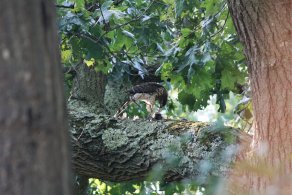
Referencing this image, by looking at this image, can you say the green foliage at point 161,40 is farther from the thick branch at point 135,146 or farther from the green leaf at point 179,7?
the thick branch at point 135,146

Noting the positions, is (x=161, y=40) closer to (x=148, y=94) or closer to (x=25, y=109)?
(x=148, y=94)

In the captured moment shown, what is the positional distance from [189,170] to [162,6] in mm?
2134

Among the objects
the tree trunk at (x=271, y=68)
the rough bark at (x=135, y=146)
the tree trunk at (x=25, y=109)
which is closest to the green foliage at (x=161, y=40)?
the rough bark at (x=135, y=146)

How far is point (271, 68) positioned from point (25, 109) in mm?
2159

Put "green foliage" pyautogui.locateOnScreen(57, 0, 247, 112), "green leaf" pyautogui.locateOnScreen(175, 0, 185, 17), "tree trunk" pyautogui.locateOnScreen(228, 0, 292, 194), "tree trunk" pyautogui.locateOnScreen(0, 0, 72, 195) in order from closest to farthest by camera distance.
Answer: "tree trunk" pyautogui.locateOnScreen(0, 0, 72, 195) < "tree trunk" pyautogui.locateOnScreen(228, 0, 292, 194) < "green foliage" pyautogui.locateOnScreen(57, 0, 247, 112) < "green leaf" pyautogui.locateOnScreen(175, 0, 185, 17)

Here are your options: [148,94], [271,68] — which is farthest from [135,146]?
[148,94]

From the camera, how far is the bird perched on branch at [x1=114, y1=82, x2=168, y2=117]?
237 inches

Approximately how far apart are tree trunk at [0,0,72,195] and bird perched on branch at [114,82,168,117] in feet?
15.8

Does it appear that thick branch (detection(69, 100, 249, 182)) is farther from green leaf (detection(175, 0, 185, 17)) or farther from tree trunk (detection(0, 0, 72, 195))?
tree trunk (detection(0, 0, 72, 195))

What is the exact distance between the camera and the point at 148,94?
614 centimetres

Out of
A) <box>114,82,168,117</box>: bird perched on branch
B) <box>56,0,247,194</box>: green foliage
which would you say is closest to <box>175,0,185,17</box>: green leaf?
<box>56,0,247,194</box>: green foliage

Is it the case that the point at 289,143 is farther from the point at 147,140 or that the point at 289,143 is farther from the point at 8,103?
the point at 8,103

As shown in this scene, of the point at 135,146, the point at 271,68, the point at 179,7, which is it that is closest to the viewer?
the point at 271,68

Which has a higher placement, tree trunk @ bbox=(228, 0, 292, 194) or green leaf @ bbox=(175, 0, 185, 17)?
green leaf @ bbox=(175, 0, 185, 17)
